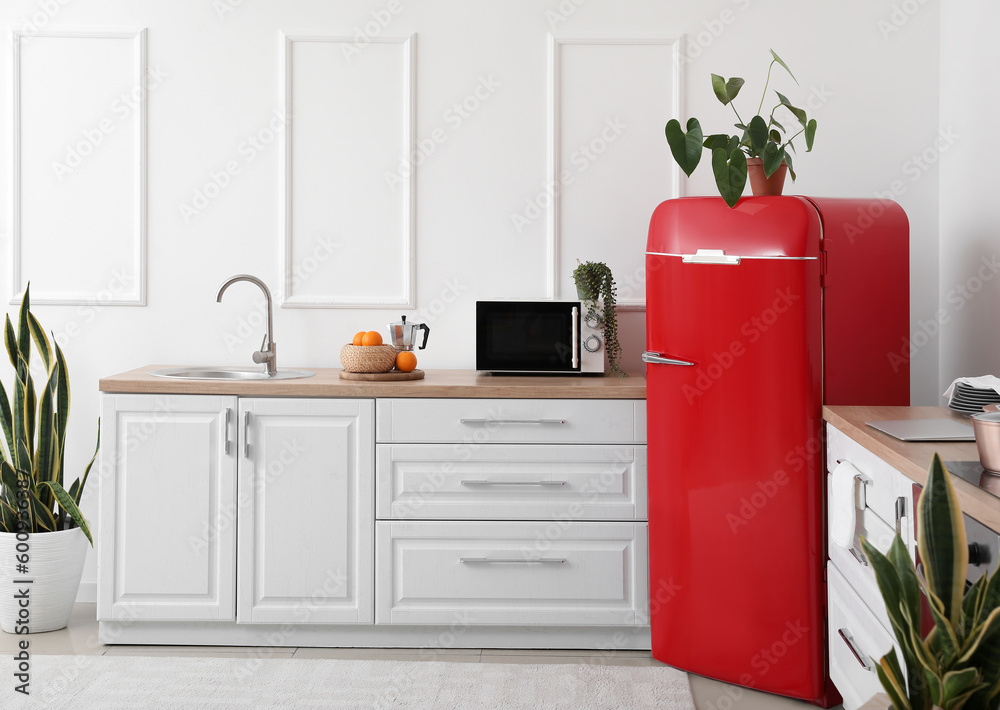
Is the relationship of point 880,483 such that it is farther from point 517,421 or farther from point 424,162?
point 424,162

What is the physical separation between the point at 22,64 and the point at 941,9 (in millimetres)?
3529

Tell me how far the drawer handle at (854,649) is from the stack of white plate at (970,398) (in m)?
0.64

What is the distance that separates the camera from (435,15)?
3.04 m

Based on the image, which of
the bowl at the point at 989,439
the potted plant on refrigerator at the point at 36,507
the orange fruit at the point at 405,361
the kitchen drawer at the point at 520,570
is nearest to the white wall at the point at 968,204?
the kitchen drawer at the point at 520,570

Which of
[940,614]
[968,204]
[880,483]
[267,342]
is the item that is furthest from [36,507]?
[968,204]

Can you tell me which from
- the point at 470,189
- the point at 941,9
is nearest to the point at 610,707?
the point at 470,189

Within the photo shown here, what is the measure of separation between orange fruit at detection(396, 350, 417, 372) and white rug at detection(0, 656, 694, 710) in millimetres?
979

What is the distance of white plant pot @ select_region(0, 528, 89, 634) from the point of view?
2701 mm

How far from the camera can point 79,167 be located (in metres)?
3.08

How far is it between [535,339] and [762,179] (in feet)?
3.02

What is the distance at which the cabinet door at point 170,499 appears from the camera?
262 cm

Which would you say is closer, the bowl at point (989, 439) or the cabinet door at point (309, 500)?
the bowl at point (989, 439)

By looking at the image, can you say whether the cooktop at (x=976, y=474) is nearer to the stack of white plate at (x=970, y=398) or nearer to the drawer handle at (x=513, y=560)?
the stack of white plate at (x=970, y=398)

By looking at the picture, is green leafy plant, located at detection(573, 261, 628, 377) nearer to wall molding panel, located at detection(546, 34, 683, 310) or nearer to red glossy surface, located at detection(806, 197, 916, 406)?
wall molding panel, located at detection(546, 34, 683, 310)
